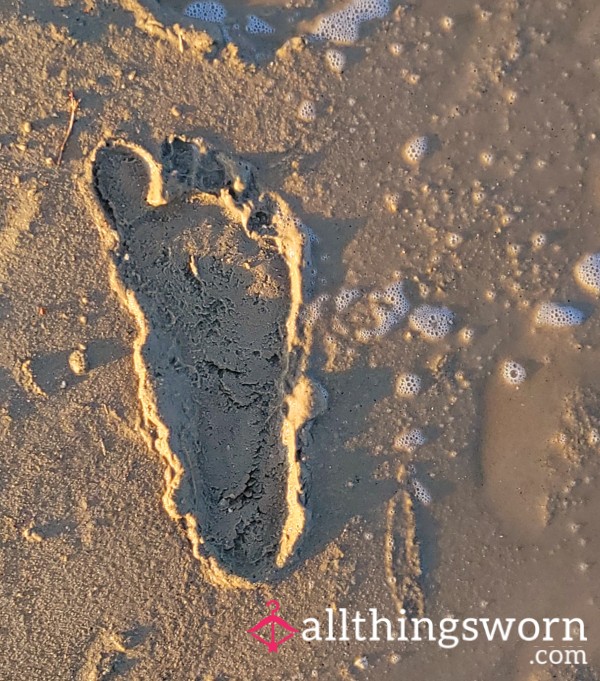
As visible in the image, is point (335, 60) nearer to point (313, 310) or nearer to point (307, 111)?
point (307, 111)

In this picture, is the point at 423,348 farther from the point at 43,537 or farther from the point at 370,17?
the point at 43,537

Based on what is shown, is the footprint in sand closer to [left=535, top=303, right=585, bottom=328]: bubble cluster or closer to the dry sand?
the dry sand

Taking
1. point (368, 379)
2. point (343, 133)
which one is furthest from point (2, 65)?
point (368, 379)

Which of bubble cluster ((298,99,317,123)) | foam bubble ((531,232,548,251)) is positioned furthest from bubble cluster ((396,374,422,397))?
bubble cluster ((298,99,317,123))

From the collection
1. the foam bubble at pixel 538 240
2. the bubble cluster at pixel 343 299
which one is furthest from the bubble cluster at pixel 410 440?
the foam bubble at pixel 538 240

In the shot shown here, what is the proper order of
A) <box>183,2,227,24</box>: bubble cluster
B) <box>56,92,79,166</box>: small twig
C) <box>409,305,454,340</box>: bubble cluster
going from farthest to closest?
<box>409,305,454,340</box>: bubble cluster, <box>183,2,227,24</box>: bubble cluster, <box>56,92,79,166</box>: small twig

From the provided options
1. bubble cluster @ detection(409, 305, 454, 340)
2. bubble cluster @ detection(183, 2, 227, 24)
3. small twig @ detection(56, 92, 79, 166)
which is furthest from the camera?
bubble cluster @ detection(409, 305, 454, 340)
